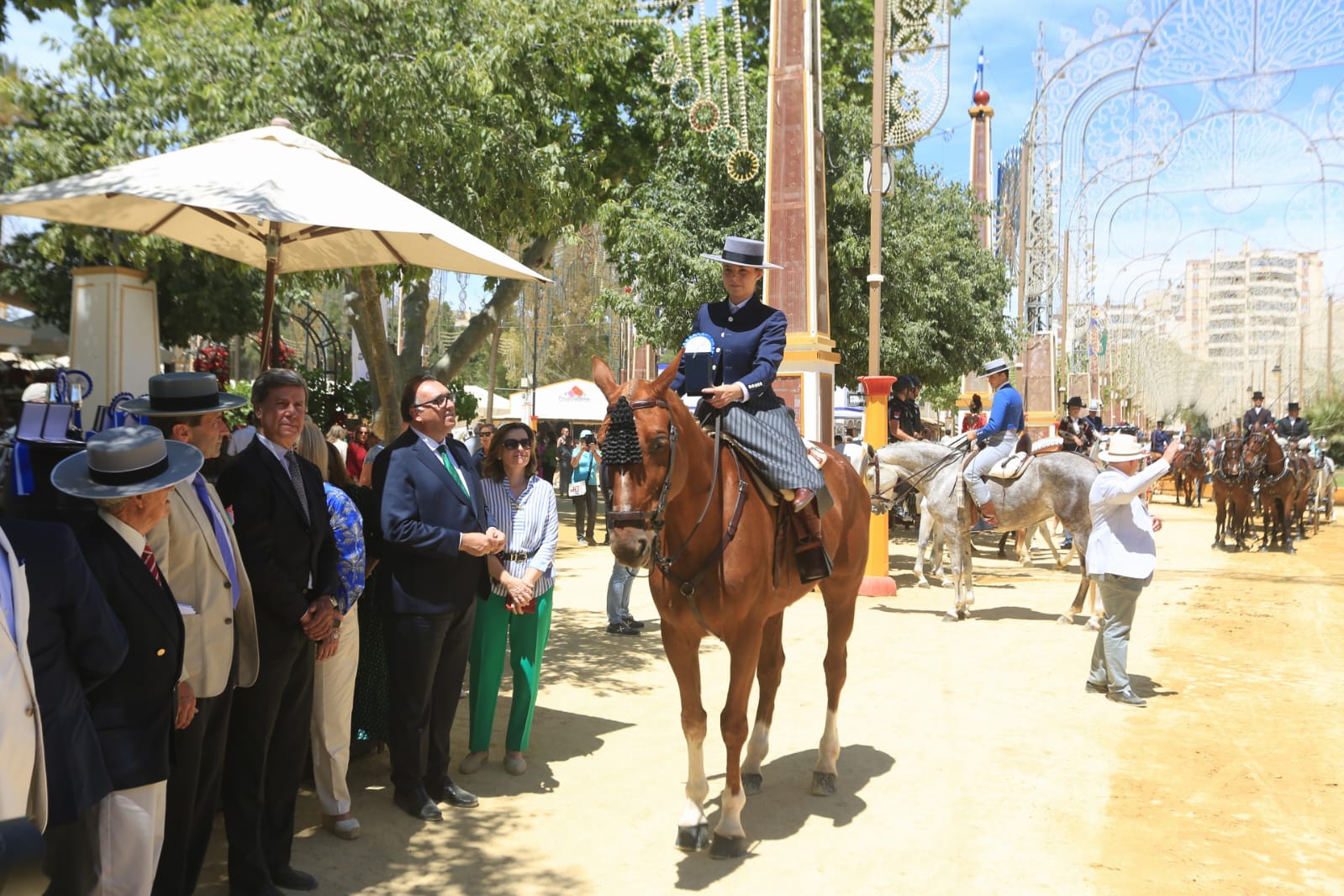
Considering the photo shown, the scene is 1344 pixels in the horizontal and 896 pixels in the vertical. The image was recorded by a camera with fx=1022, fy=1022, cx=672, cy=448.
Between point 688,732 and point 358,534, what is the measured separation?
6.14 ft

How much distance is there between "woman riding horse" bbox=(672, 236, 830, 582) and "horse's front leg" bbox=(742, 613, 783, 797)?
2.01ft

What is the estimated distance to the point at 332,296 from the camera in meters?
55.5

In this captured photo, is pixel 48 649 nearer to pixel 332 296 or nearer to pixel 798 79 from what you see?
pixel 798 79

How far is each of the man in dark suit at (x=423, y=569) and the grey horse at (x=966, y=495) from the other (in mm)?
7219

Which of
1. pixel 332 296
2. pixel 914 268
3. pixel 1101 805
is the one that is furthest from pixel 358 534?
pixel 332 296

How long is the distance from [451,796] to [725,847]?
1.56m

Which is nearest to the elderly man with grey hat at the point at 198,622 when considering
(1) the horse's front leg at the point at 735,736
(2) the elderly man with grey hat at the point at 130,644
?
(2) the elderly man with grey hat at the point at 130,644

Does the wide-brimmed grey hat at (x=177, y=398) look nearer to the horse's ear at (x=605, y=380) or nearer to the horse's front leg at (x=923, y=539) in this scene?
the horse's ear at (x=605, y=380)

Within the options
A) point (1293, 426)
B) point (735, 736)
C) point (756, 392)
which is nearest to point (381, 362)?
point (756, 392)

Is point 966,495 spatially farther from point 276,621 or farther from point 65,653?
point 65,653

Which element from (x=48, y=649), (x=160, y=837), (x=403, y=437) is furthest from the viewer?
(x=403, y=437)

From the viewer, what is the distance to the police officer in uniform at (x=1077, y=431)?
18.5 metres

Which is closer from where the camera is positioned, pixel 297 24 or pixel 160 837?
pixel 160 837

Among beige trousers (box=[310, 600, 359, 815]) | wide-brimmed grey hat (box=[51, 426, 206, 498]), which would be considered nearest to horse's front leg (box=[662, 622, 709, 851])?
beige trousers (box=[310, 600, 359, 815])
